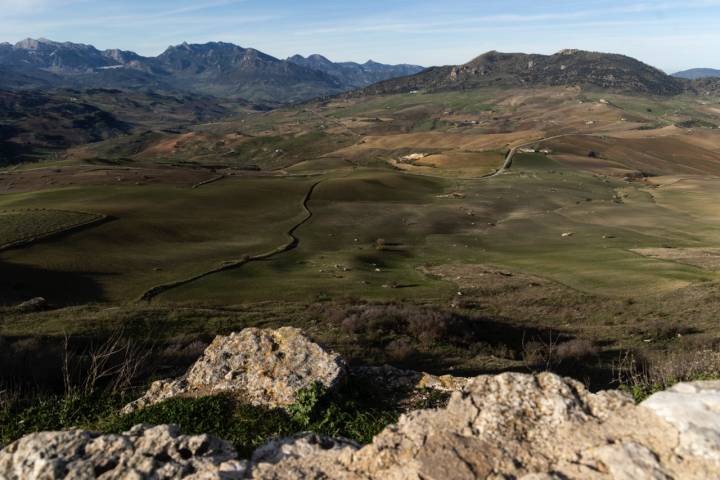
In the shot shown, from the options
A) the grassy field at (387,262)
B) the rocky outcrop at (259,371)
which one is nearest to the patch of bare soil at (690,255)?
the grassy field at (387,262)

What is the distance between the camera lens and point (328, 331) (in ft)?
81.0

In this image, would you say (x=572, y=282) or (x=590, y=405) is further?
(x=572, y=282)

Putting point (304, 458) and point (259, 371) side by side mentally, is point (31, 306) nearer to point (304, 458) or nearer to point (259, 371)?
point (259, 371)

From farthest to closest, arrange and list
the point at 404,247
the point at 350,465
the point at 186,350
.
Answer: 1. the point at 404,247
2. the point at 186,350
3. the point at 350,465

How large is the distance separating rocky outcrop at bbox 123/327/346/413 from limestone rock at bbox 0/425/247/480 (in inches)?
113

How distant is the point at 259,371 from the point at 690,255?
56169 millimetres

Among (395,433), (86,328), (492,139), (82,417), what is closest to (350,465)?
(395,433)

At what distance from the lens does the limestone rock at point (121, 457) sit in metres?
7.26

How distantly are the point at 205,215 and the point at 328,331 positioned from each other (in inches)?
2136

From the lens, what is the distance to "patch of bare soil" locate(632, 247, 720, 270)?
48594 mm

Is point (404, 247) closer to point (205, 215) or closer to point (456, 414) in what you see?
point (205, 215)

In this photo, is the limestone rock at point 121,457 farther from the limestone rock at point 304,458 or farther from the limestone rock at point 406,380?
the limestone rock at point 406,380

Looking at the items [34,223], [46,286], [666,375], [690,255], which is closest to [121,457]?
[666,375]

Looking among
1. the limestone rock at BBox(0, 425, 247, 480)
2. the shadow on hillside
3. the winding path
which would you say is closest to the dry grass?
the limestone rock at BBox(0, 425, 247, 480)
